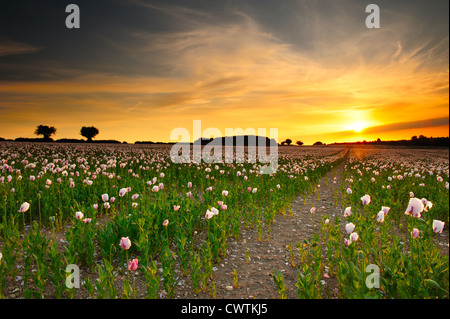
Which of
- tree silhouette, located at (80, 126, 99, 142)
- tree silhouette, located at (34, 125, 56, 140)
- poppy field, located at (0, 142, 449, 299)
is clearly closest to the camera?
poppy field, located at (0, 142, 449, 299)

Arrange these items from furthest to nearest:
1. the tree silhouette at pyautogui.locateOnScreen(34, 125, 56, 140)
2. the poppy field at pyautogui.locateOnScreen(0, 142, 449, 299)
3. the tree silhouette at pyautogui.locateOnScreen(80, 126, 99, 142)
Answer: the tree silhouette at pyautogui.locateOnScreen(80, 126, 99, 142)
the tree silhouette at pyautogui.locateOnScreen(34, 125, 56, 140)
the poppy field at pyautogui.locateOnScreen(0, 142, 449, 299)

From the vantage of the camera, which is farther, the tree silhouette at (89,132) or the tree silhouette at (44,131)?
the tree silhouette at (89,132)

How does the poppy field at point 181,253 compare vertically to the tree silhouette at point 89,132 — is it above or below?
below

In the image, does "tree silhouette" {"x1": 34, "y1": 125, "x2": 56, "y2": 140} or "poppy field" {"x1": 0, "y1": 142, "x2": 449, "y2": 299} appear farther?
"tree silhouette" {"x1": 34, "y1": 125, "x2": 56, "y2": 140}

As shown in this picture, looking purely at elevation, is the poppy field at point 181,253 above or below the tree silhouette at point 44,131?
below

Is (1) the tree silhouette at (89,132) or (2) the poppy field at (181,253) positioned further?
(1) the tree silhouette at (89,132)

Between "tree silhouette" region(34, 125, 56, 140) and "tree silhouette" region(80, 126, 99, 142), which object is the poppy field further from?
"tree silhouette" region(80, 126, 99, 142)

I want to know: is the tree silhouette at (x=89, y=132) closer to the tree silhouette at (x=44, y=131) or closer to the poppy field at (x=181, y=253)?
the tree silhouette at (x=44, y=131)

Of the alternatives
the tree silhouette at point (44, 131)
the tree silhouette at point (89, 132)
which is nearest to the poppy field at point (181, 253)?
the tree silhouette at point (44, 131)

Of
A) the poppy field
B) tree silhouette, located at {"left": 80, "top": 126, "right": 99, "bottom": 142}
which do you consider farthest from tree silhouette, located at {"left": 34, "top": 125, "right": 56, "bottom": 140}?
the poppy field

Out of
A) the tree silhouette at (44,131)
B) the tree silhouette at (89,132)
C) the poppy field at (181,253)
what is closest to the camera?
the poppy field at (181,253)

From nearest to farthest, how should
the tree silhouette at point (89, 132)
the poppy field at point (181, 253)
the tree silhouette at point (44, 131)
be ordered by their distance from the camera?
the poppy field at point (181, 253) < the tree silhouette at point (44, 131) < the tree silhouette at point (89, 132)
